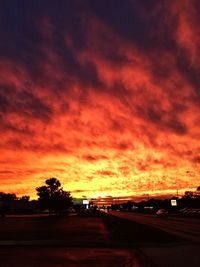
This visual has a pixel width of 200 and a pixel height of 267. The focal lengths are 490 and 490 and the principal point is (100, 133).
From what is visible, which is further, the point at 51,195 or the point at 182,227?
the point at 51,195

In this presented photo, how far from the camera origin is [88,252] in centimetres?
1945

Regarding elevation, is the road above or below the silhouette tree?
below

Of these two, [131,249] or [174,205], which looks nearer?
[131,249]

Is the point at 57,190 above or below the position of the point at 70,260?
above

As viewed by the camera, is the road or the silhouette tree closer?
the road

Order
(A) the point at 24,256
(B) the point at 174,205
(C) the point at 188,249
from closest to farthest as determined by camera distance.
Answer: (A) the point at 24,256, (C) the point at 188,249, (B) the point at 174,205

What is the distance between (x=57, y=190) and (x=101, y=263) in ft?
545

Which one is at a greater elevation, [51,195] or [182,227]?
[51,195]

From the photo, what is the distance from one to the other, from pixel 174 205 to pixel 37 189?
56248 millimetres

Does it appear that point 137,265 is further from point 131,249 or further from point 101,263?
point 131,249

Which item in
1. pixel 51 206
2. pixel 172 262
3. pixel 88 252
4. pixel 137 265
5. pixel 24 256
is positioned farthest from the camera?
pixel 51 206

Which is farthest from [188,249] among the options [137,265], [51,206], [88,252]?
[51,206]

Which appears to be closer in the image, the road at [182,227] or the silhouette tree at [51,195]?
the road at [182,227]

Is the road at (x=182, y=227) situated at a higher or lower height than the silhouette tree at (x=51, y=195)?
lower
